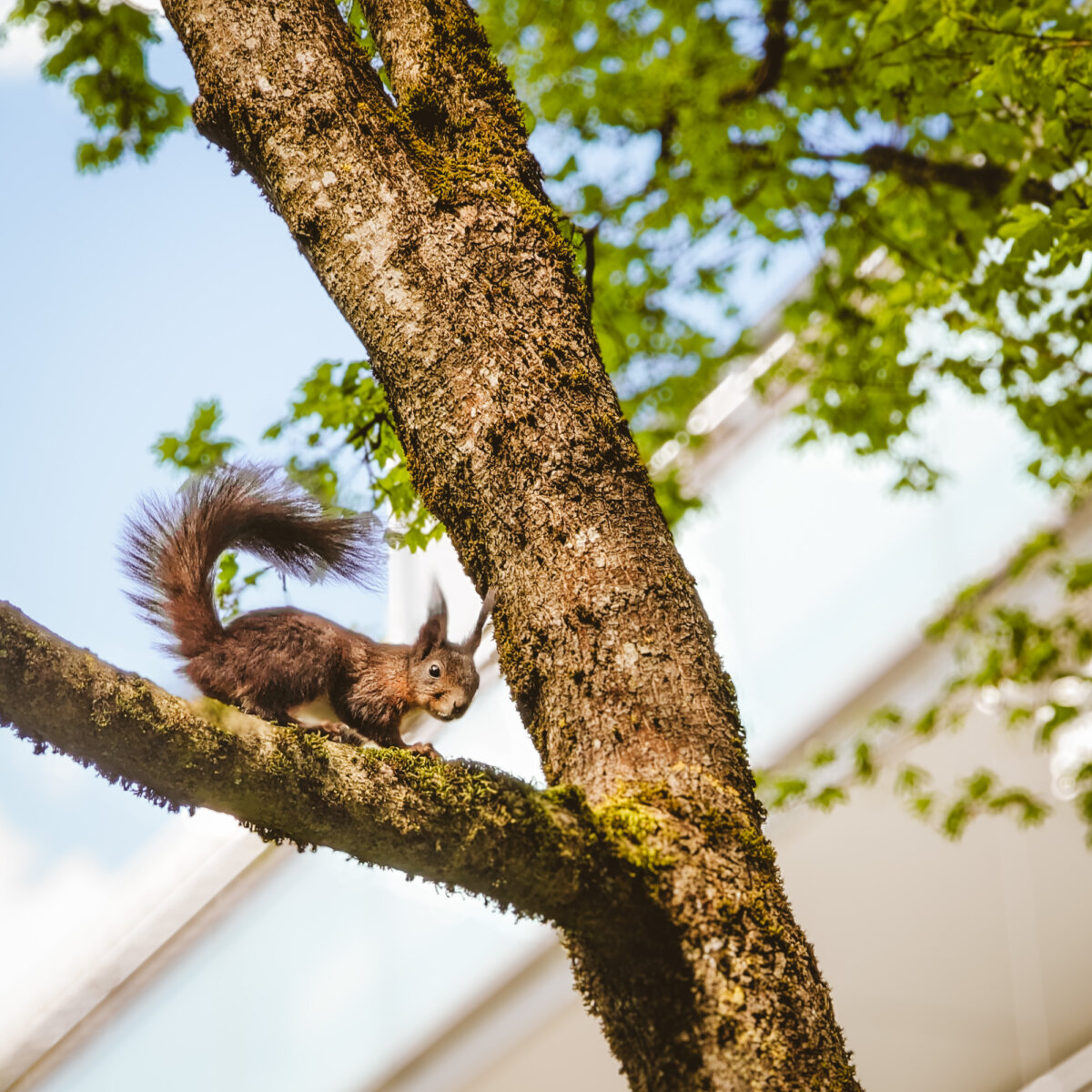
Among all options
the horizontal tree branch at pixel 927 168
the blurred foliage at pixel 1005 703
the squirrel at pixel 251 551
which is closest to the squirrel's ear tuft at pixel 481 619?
the squirrel at pixel 251 551

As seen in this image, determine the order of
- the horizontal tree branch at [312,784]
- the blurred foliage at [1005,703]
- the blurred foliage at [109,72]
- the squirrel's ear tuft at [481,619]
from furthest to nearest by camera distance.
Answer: the blurred foliage at [1005,703]
the blurred foliage at [109,72]
the squirrel's ear tuft at [481,619]
the horizontal tree branch at [312,784]

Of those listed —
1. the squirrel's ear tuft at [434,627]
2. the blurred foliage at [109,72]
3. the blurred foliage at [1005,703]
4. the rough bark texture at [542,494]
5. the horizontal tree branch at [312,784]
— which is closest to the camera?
the horizontal tree branch at [312,784]

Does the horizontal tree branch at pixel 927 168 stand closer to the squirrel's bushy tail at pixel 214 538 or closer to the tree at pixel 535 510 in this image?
the tree at pixel 535 510

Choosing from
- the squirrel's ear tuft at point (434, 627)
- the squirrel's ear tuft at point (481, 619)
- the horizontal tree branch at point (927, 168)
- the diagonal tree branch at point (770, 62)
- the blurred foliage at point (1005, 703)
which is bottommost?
the blurred foliage at point (1005, 703)

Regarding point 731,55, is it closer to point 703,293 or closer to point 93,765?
point 703,293

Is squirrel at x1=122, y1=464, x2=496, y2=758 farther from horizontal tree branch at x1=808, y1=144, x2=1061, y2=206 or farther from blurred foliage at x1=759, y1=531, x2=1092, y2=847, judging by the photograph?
horizontal tree branch at x1=808, y1=144, x2=1061, y2=206

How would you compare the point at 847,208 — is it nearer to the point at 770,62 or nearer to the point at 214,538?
the point at 770,62

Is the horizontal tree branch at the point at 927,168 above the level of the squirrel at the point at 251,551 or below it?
above

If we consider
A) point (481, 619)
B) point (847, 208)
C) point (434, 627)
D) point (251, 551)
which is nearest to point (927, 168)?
point (847, 208)

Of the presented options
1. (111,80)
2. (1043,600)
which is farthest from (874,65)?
(1043,600)

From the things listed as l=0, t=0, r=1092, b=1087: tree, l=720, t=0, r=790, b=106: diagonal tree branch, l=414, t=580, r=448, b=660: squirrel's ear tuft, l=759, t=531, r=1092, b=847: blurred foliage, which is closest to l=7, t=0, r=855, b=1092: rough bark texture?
l=0, t=0, r=1092, b=1087: tree

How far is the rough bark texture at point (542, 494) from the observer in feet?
3.37

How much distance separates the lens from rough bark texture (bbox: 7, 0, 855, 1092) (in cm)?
103

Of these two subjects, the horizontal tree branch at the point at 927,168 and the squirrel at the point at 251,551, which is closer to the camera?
the squirrel at the point at 251,551
